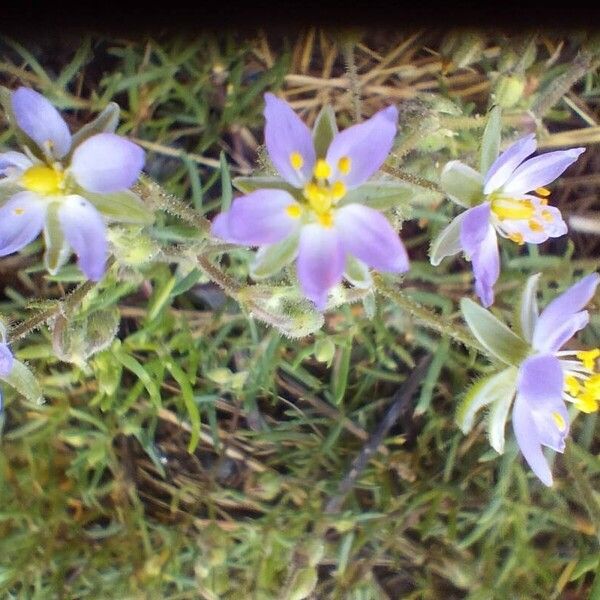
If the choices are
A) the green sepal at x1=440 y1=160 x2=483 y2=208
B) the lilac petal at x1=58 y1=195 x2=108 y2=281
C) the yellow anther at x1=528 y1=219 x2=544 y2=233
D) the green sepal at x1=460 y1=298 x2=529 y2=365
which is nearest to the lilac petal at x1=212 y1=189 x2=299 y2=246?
the lilac petal at x1=58 y1=195 x2=108 y2=281

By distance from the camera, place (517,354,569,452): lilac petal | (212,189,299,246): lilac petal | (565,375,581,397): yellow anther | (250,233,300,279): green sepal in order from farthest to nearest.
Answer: (565,375,581,397): yellow anther, (517,354,569,452): lilac petal, (250,233,300,279): green sepal, (212,189,299,246): lilac petal

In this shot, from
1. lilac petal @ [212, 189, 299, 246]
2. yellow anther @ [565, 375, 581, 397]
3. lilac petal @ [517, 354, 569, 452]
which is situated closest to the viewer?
lilac petal @ [212, 189, 299, 246]

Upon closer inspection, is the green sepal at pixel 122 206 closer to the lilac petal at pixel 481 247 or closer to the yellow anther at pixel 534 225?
the lilac petal at pixel 481 247

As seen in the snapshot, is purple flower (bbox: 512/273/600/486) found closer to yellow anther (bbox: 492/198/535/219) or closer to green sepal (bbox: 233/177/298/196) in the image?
yellow anther (bbox: 492/198/535/219)

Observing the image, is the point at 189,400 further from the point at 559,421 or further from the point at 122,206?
the point at 559,421

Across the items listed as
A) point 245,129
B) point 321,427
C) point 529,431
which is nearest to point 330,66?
point 245,129

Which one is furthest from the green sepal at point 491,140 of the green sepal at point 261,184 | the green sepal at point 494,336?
the green sepal at point 261,184

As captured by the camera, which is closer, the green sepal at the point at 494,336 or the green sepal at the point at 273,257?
the green sepal at the point at 273,257
